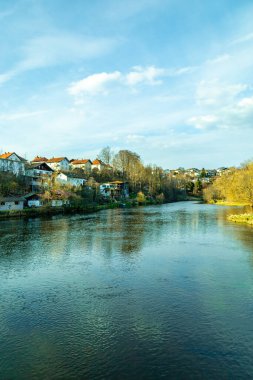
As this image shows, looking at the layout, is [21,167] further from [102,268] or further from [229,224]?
[102,268]

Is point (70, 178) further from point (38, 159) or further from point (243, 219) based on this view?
point (243, 219)

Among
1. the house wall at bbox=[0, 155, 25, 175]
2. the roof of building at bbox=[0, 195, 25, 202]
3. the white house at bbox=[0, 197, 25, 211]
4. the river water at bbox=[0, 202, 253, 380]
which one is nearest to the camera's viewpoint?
the river water at bbox=[0, 202, 253, 380]

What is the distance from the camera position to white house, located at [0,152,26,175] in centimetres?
6931

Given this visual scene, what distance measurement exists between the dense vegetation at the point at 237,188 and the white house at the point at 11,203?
4082 cm

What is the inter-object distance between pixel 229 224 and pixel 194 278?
23663 mm

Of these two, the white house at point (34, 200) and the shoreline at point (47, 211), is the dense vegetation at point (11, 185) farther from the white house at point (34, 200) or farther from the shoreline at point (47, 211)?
the shoreline at point (47, 211)

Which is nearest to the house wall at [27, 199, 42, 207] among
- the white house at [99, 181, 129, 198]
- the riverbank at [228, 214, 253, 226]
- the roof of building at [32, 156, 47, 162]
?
the white house at [99, 181, 129, 198]

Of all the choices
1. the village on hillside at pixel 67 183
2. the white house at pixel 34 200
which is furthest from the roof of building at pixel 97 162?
the white house at pixel 34 200

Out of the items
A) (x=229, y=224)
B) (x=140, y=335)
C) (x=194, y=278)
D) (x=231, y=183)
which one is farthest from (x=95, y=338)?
(x=231, y=183)

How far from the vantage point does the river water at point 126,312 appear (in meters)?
9.46

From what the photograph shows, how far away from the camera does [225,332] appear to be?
11.3 metres

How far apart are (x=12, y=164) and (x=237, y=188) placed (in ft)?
159

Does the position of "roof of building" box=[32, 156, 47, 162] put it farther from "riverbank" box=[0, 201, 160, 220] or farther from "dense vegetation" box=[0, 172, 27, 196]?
"riverbank" box=[0, 201, 160, 220]

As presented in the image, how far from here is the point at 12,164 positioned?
71.1 m
